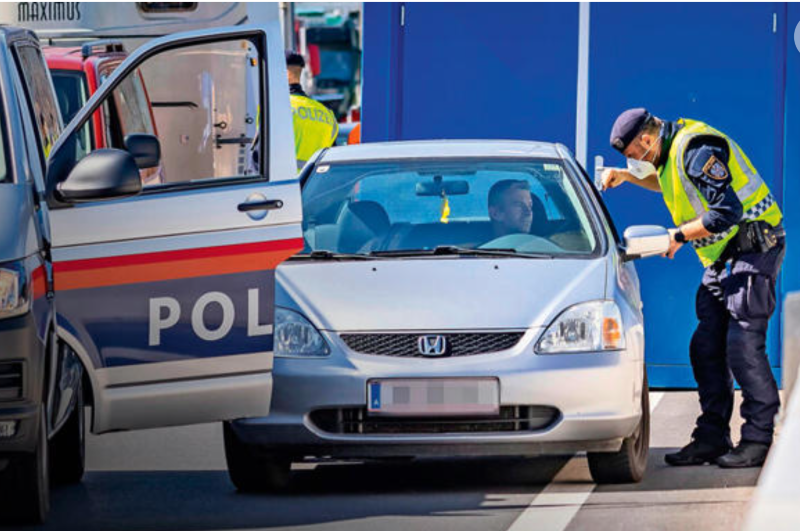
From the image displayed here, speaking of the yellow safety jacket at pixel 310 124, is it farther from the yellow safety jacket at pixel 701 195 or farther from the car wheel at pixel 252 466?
the car wheel at pixel 252 466

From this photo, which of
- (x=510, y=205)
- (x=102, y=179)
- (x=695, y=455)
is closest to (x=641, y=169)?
(x=510, y=205)

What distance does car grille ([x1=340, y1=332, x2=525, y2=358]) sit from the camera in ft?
23.1

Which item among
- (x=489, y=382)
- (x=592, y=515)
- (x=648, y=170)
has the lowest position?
(x=592, y=515)

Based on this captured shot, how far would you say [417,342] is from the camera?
23.1 ft

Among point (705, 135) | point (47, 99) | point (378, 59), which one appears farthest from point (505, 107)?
point (47, 99)

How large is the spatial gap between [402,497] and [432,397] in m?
0.50

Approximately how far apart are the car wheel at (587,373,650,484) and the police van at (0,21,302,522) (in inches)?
61.1

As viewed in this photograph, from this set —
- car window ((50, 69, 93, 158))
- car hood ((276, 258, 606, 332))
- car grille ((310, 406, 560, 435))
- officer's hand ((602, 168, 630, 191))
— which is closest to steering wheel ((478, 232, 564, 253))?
car hood ((276, 258, 606, 332))

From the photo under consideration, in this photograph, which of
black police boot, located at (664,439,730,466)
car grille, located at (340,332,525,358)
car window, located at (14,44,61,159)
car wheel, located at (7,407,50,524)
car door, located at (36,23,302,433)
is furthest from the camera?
black police boot, located at (664,439,730,466)

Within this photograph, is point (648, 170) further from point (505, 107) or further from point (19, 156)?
point (19, 156)

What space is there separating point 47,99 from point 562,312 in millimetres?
2355

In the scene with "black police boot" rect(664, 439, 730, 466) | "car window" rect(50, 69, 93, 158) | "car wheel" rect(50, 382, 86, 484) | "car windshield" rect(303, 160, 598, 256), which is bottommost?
"black police boot" rect(664, 439, 730, 466)

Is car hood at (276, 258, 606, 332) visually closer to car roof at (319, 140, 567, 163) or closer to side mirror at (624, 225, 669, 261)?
side mirror at (624, 225, 669, 261)

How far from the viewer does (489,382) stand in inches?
274
